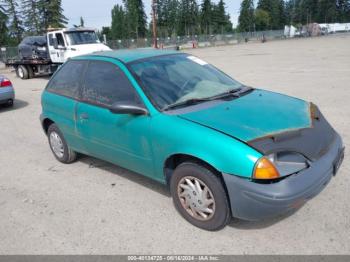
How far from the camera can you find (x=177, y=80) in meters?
4.07

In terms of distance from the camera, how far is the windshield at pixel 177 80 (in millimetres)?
3836

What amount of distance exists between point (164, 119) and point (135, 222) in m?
1.12

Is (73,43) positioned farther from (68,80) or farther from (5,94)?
(68,80)

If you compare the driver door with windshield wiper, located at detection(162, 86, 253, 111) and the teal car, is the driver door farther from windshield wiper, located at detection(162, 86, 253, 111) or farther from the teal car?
windshield wiper, located at detection(162, 86, 253, 111)

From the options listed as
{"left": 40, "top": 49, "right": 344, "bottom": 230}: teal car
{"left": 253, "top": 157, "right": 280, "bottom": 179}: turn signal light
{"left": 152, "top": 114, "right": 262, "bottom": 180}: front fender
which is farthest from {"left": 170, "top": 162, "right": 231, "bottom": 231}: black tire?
{"left": 253, "top": 157, "right": 280, "bottom": 179}: turn signal light

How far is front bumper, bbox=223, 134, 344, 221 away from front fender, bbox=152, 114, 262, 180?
4.7 inches

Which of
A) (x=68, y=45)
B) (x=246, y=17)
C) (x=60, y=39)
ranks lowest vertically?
(x=68, y=45)

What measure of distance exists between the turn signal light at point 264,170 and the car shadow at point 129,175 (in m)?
1.56

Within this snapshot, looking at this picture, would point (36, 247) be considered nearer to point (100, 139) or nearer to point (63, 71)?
point (100, 139)

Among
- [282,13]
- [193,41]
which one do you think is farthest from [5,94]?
[282,13]

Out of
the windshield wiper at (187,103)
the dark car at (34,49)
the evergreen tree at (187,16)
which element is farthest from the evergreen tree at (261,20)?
the windshield wiper at (187,103)

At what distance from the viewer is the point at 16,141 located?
6930mm

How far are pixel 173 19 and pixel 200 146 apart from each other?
9987cm

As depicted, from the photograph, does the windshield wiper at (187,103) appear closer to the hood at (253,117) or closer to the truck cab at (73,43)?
the hood at (253,117)
